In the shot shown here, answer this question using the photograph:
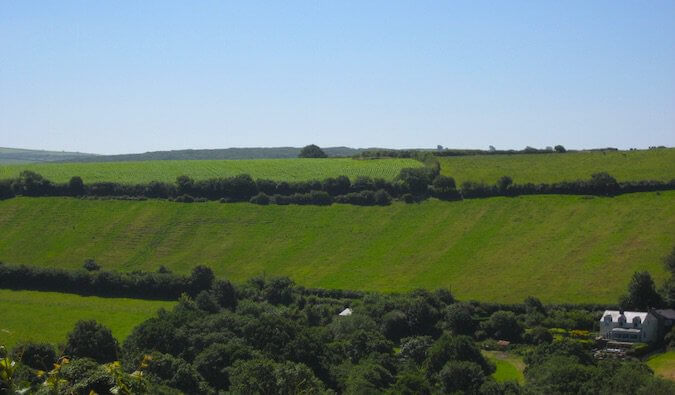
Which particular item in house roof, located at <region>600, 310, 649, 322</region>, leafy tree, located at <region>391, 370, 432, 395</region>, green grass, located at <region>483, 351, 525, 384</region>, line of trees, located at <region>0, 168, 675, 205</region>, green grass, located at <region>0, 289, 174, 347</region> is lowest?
green grass, located at <region>483, 351, 525, 384</region>

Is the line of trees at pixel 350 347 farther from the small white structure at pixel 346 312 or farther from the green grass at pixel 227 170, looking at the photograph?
the green grass at pixel 227 170

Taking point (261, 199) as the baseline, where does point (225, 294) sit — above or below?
below

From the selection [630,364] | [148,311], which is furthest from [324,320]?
[630,364]

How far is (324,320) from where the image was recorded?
257ft

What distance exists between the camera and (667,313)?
7650 cm

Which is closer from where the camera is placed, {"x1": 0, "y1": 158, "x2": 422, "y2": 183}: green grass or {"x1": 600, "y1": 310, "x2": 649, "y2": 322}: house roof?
{"x1": 600, "y1": 310, "x2": 649, "y2": 322}: house roof

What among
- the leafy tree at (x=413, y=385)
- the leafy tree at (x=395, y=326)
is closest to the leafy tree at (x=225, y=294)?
the leafy tree at (x=395, y=326)

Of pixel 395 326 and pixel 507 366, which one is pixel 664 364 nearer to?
pixel 507 366

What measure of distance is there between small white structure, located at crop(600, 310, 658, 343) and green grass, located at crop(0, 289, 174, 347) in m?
38.3

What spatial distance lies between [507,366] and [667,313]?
786 inches

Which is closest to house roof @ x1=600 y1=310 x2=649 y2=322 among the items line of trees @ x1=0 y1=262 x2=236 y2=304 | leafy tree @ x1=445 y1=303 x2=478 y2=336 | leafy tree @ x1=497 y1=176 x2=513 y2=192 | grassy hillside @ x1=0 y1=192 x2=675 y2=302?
grassy hillside @ x1=0 y1=192 x2=675 y2=302

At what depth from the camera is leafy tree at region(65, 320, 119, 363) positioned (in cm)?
5969

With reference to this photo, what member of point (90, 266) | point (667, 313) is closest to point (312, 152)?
point (90, 266)

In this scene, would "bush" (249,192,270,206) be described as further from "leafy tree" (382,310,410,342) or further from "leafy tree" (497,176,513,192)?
"leafy tree" (382,310,410,342)
